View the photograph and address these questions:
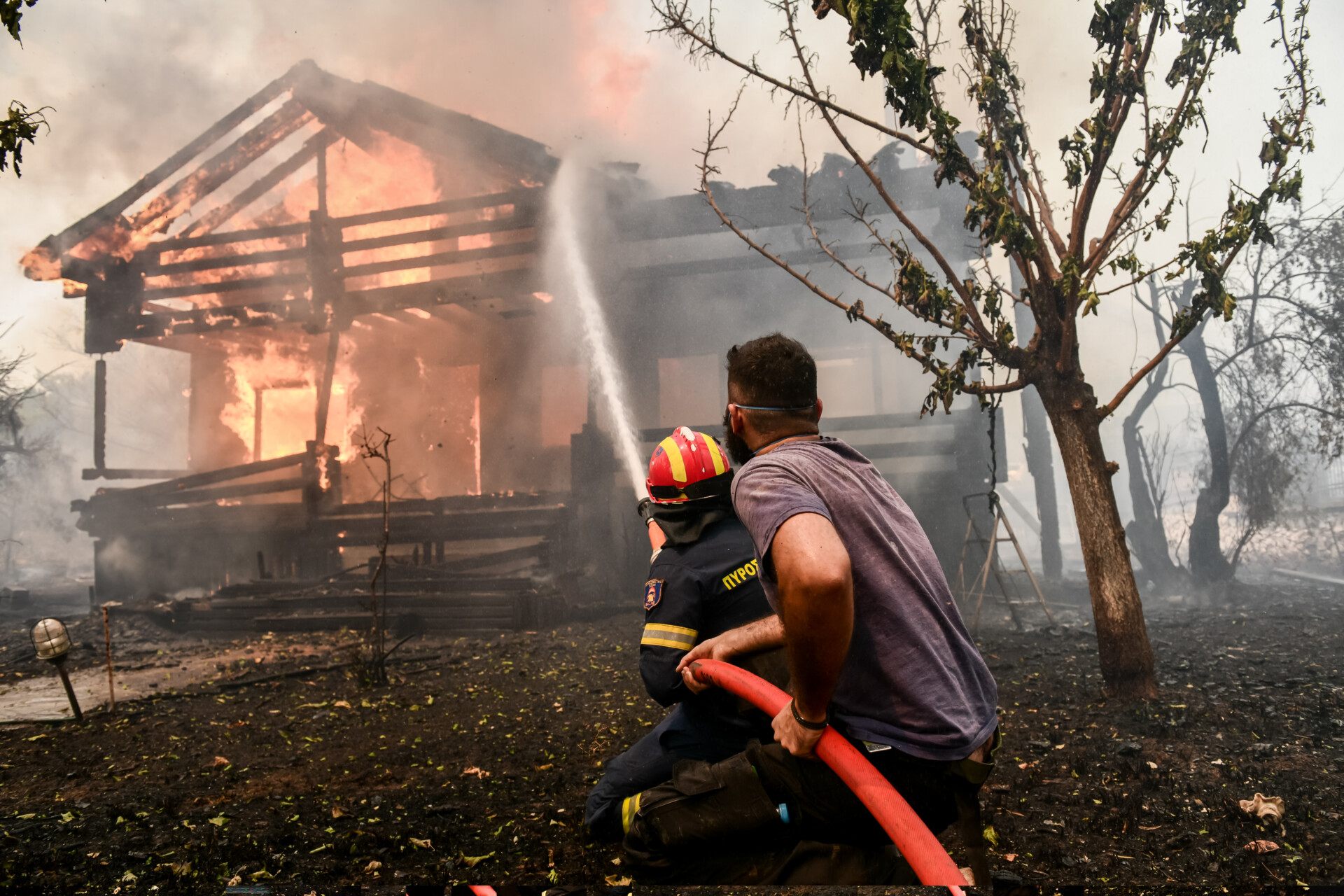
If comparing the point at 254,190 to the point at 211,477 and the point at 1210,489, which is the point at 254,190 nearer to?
the point at 211,477

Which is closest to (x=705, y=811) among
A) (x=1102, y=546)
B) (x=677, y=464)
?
(x=677, y=464)

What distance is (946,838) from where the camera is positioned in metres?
3.54

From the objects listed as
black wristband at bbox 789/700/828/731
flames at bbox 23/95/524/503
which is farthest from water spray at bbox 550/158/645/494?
black wristband at bbox 789/700/828/731

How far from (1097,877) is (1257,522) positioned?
1298cm

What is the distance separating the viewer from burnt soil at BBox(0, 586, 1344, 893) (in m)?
3.31

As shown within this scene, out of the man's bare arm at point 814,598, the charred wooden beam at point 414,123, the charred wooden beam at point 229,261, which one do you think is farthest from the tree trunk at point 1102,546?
the charred wooden beam at point 229,261

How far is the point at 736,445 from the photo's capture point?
2.18 meters

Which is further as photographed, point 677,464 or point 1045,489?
point 1045,489

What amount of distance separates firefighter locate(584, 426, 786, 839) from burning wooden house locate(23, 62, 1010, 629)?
7.71m

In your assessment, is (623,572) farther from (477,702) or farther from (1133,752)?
(1133,752)

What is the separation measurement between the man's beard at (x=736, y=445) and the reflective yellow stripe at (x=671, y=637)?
804 mm

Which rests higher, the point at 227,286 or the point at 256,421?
the point at 227,286

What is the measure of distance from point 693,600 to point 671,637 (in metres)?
0.16

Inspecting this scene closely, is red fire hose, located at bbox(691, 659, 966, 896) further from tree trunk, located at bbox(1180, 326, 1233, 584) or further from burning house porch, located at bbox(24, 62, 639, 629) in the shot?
tree trunk, located at bbox(1180, 326, 1233, 584)
